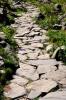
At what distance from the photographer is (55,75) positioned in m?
7.56

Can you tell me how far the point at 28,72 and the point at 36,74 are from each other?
276 mm

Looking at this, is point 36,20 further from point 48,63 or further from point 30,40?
point 48,63

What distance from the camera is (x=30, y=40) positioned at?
11.1m

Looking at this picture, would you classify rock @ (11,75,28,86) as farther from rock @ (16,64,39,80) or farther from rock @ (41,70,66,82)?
rock @ (41,70,66,82)

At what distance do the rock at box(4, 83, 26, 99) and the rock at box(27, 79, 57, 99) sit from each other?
7.8 inches

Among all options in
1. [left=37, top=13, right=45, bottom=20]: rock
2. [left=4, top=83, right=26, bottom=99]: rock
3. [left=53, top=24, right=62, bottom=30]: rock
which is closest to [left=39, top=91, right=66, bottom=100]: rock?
[left=4, top=83, right=26, bottom=99]: rock

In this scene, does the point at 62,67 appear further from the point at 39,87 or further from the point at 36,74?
the point at 39,87

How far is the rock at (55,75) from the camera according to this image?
24.1ft

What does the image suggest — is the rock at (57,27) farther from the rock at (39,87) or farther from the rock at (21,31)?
the rock at (39,87)

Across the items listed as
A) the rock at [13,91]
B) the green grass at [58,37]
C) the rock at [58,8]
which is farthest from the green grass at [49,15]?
the rock at [13,91]

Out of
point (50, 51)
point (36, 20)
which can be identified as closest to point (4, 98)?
point (50, 51)

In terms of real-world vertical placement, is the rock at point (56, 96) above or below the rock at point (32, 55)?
below

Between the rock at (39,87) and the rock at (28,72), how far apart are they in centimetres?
33

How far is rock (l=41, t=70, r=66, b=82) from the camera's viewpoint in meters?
7.36
